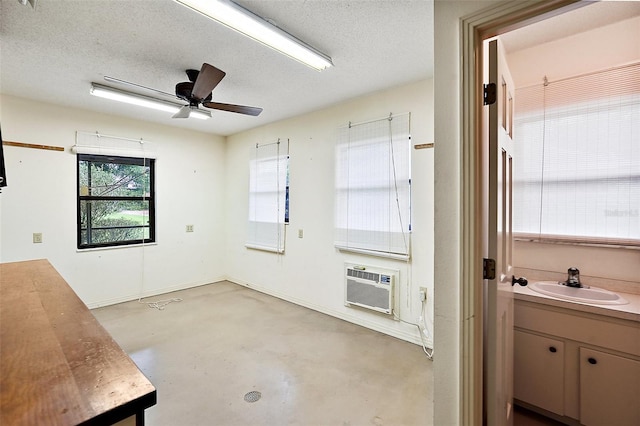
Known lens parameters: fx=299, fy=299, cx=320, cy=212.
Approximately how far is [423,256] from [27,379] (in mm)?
2857

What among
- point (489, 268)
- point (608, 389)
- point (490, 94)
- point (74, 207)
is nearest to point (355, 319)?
point (608, 389)

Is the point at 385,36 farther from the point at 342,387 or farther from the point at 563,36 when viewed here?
the point at 342,387

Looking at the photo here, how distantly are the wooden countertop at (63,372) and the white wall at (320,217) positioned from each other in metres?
2.67

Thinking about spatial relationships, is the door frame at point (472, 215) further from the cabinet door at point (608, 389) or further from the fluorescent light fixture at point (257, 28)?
the fluorescent light fixture at point (257, 28)

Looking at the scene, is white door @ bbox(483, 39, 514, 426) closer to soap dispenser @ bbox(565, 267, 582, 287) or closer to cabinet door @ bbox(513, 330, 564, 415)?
cabinet door @ bbox(513, 330, 564, 415)

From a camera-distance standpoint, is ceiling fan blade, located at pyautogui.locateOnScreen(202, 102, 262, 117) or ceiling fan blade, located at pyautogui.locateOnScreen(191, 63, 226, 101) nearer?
ceiling fan blade, located at pyautogui.locateOnScreen(191, 63, 226, 101)

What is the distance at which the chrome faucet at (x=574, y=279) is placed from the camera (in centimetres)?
207

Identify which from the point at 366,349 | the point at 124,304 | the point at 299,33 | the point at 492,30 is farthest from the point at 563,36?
the point at 124,304

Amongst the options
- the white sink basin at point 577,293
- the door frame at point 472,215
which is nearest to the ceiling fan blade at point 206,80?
the door frame at point 472,215

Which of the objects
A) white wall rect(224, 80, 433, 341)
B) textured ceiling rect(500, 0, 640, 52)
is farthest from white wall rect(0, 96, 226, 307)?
textured ceiling rect(500, 0, 640, 52)

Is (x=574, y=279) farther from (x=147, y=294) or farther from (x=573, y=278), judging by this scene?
(x=147, y=294)

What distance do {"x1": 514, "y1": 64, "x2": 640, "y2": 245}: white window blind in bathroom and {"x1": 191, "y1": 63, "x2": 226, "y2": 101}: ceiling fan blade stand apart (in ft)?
7.65

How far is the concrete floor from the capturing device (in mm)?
1987

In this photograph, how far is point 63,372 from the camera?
2.72 feet
